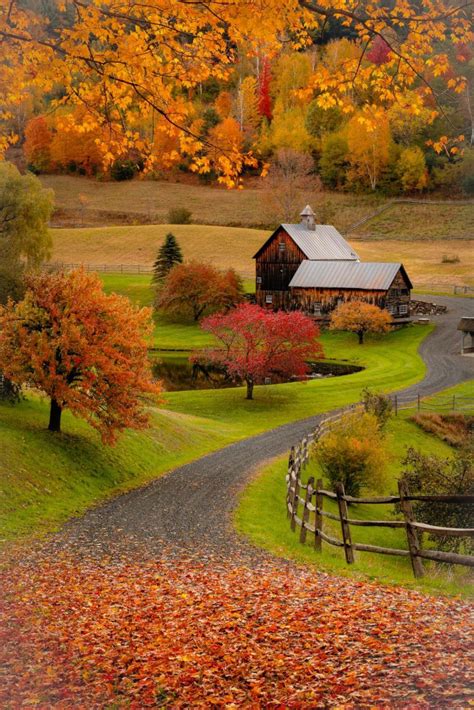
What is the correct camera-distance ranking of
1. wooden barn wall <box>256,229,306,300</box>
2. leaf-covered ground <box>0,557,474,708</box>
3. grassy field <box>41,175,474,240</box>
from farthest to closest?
grassy field <box>41,175,474,240</box> < wooden barn wall <box>256,229,306,300</box> < leaf-covered ground <box>0,557,474,708</box>

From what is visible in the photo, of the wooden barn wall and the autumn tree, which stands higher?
the wooden barn wall

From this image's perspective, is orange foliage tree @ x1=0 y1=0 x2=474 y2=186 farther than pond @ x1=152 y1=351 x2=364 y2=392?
No

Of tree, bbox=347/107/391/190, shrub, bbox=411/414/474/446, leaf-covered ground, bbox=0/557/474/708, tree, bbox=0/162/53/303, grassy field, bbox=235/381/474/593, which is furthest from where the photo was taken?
tree, bbox=347/107/391/190

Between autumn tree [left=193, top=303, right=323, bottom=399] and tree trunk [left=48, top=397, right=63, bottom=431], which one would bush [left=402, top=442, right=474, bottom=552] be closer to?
tree trunk [left=48, top=397, right=63, bottom=431]

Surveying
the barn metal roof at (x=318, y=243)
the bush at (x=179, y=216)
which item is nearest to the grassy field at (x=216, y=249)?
the bush at (x=179, y=216)

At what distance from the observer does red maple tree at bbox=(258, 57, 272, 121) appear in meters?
143

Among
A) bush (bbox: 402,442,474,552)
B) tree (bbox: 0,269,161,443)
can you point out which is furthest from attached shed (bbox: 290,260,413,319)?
tree (bbox: 0,269,161,443)

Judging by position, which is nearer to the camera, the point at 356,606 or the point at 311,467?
the point at 356,606

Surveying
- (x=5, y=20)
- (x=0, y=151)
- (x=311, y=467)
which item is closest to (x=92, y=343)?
(x=311, y=467)

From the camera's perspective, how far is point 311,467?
34812mm

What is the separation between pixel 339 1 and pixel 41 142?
14215 centimetres

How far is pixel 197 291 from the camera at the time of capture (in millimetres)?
79000

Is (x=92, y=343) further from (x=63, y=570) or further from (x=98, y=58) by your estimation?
(x=98, y=58)

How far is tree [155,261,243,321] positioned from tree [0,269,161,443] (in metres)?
50.2
